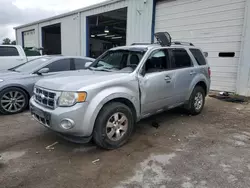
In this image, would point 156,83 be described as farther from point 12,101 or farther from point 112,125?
point 12,101

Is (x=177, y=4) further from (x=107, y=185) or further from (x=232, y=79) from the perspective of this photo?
(x=107, y=185)

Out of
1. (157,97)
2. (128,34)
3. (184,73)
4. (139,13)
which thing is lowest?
(157,97)

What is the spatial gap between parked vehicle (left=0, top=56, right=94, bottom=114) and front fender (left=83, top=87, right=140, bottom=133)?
297cm

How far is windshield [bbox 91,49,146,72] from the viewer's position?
406cm

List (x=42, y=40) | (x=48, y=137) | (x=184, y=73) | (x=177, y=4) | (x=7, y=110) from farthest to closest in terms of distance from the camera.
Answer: (x=42, y=40), (x=177, y=4), (x=7, y=110), (x=184, y=73), (x=48, y=137)

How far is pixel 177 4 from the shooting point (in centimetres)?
944

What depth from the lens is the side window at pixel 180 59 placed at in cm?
459

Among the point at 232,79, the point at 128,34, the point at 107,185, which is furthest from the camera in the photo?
the point at 128,34

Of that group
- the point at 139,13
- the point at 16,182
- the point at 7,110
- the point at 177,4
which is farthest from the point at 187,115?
the point at 139,13

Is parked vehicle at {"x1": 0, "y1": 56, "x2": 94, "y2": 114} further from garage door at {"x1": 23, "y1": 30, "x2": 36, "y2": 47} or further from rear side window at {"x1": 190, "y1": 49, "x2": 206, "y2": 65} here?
garage door at {"x1": 23, "y1": 30, "x2": 36, "y2": 47}

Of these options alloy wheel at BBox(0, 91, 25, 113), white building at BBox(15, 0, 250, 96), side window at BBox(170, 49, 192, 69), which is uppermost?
white building at BBox(15, 0, 250, 96)

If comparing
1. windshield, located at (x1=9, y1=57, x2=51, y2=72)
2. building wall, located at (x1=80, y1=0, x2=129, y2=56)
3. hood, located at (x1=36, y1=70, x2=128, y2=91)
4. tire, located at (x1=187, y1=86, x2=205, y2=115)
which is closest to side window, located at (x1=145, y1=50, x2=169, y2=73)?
hood, located at (x1=36, y1=70, x2=128, y2=91)

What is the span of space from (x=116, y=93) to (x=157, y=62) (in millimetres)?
1316

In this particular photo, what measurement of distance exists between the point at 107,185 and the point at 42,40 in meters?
19.4
